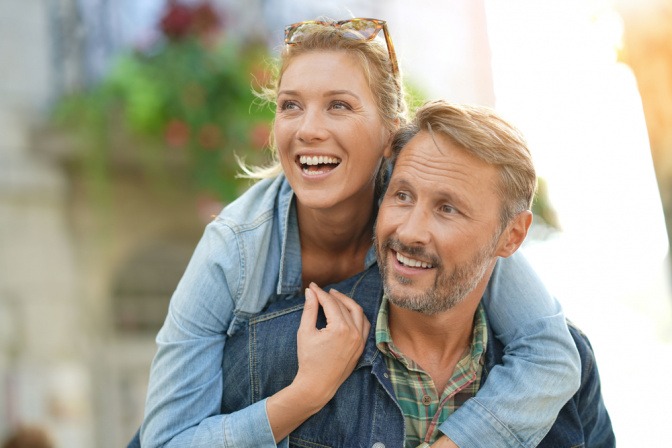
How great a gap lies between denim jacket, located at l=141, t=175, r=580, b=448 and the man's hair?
0.32 meters

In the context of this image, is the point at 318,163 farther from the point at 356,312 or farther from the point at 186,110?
the point at 186,110

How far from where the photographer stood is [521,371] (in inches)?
112

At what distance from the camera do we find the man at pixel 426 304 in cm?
273

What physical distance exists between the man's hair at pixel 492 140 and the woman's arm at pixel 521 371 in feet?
0.92

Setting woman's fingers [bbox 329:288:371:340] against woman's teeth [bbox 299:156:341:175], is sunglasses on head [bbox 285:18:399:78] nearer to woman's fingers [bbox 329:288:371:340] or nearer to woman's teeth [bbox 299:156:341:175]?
woman's teeth [bbox 299:156:341:175]

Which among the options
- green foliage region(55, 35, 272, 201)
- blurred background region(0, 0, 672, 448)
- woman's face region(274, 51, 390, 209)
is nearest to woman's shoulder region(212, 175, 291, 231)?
woman's face region(274, 51, 390, 209)

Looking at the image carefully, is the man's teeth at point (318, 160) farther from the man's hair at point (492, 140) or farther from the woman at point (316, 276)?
the man's hair at point (492, 140)

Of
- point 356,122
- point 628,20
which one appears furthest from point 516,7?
point 356,122

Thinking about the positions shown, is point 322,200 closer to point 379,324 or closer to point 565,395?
point 379,324

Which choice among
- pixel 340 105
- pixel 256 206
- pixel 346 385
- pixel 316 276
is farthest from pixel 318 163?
pixel 346 385

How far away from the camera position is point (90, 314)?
7973 mm

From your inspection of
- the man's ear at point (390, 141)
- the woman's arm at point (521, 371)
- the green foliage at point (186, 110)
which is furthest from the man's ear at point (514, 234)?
the green foliage at point (186, 110)

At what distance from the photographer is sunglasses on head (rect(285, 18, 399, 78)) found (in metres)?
3.10

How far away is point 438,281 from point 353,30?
2.84 feet
